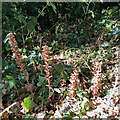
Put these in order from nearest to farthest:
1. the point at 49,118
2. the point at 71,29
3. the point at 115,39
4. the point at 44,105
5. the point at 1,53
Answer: the point at 49,118 → the point at 44,105 → the point at 1,53 → the point at 115,39 → the point at 71,29

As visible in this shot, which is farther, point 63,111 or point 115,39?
point 115,39

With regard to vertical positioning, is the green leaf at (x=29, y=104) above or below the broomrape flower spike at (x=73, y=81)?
below

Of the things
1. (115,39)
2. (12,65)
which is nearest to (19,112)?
(12,65)

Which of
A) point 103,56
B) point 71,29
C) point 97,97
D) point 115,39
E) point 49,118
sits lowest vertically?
point 49,118

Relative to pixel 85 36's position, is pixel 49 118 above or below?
below

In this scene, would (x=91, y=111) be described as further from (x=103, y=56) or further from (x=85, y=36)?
(x=85, y=36)

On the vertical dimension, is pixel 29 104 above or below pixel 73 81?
below

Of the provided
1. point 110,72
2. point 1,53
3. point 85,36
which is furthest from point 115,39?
point 1,53

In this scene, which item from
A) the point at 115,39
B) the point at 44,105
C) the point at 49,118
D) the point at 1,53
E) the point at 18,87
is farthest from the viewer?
the point at 115,39

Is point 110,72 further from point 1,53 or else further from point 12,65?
point 1,53

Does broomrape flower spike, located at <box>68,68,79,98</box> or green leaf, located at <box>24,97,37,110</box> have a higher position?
broomrape flower spike, located at <box>68,68,79,98</box>

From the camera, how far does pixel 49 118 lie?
129 centimetres

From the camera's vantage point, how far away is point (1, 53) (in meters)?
1.82

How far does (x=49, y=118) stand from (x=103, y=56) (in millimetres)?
1010
